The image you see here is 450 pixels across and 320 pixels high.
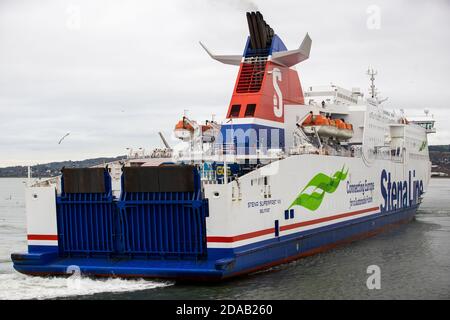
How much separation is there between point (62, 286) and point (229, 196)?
475 centimetres

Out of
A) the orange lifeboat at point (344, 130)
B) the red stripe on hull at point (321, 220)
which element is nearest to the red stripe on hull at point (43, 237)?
the red stripe on hull at point (321, 220)

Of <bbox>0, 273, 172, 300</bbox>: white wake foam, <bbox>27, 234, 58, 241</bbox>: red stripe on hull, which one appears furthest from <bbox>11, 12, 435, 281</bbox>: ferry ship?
<bbox>0, 273, 172, 300</bbox>: white wake foam

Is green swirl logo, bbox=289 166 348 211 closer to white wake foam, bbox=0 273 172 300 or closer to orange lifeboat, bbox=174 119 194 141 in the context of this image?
orange lifeboat, bbox=174 119 194 141

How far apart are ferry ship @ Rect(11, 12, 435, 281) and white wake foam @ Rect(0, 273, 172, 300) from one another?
10.5 inches

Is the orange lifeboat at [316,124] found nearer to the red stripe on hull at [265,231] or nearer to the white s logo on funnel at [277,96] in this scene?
the white s logo on funnel at [277,96]

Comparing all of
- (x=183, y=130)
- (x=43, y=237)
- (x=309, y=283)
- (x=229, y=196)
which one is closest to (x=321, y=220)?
(x=309, y=283)

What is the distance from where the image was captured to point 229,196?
49.0 ft

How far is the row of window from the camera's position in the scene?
19875 mm

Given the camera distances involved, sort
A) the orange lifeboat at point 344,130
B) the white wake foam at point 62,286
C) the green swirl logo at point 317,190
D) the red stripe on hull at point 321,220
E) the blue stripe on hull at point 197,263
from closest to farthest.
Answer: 1. the white wake foam at point 62,286
2. the blue stripe on hull at point 197,263
3. the red stripe on hull at point 321,220
4. the green swirl logo at point 317,190
5. the orange lifeboat at point 344,130

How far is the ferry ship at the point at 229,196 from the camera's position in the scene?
15266mm

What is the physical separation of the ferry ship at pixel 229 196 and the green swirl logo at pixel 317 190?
4cm
